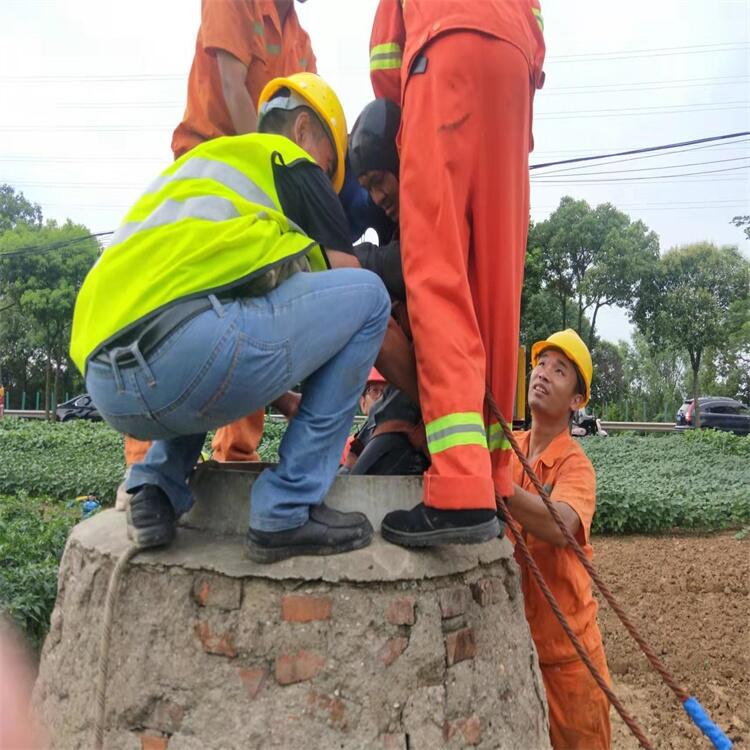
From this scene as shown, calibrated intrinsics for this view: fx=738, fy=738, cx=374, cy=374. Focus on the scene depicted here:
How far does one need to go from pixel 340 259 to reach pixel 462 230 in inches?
15.2

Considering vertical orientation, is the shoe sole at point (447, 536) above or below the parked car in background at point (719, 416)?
above

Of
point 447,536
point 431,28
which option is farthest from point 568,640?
point 431,28

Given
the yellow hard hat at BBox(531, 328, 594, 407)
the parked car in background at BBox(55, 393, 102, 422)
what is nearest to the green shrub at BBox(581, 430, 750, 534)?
the yellow hard hat at BBox(531, 328, 594, 407)

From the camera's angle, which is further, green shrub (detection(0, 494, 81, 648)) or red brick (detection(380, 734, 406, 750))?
green shrub (detection(0, 494, 81, 648))

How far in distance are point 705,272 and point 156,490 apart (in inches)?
970

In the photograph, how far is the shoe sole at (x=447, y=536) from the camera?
1.94m

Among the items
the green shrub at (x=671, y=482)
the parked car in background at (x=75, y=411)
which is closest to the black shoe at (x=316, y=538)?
the green shrub at (x=671, y=482)

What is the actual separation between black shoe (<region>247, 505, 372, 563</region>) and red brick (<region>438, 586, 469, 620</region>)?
25 centimetres

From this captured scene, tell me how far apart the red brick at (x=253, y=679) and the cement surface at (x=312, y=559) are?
229 millimetres

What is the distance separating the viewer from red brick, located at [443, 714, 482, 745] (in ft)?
6.27

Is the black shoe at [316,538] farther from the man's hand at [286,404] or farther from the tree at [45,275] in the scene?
the tree at [45,275]

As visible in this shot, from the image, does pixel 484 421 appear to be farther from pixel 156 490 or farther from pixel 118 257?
pixel 118 257

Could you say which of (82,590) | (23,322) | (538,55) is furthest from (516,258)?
(23,322)

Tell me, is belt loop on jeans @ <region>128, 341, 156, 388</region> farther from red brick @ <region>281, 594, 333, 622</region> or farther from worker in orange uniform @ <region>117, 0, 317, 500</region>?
worker in orange uniform @ <region>117, 0, 317, 500</region>
